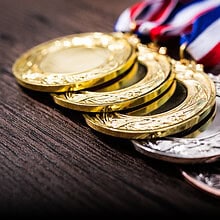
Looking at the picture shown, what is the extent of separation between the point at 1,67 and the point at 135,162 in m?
0.42

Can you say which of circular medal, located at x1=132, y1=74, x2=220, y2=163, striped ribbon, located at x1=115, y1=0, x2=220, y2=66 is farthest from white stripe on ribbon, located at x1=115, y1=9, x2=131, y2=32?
circular medal, located at x1=132, y1=74, x2=220, y2=163

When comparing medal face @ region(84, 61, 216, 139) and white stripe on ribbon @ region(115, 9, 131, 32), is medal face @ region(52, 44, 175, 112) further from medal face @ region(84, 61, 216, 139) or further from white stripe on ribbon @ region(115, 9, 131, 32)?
white stripe on ribbon @ region(115, 9, 131, 32)

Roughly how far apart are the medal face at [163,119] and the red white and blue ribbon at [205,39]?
145mm

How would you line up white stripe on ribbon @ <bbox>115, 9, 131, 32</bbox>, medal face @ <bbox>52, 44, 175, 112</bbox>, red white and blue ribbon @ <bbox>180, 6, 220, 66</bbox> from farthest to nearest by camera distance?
white stripe on ribbon @ <bbox>115, 9, 131, 32</bbox> < red white and blue ribbon @ <bbox>180, 6, 220, 66</bbox> < medal face @ <bbox>52, 44, 175, 112</bbox>

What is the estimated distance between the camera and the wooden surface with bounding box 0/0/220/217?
608mm

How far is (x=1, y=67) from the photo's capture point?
3.18 ft

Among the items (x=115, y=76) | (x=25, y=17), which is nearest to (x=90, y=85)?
(x=115, y=76)

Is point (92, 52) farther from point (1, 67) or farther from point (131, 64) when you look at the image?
point (1, 67)

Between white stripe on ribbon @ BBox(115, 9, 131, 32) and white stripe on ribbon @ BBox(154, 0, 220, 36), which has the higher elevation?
white stripe on ribbon @ BBox(154, 0, 220, 36)

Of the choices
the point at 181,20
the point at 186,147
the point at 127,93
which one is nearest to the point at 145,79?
the point at 127,93

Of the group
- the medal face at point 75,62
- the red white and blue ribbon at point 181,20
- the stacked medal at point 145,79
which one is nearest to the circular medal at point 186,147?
the stacked medal at point 145,79

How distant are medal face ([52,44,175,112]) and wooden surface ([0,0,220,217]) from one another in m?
0.04

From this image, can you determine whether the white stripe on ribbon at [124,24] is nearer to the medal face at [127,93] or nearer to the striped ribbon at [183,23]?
the striped ribbon at [183,23]

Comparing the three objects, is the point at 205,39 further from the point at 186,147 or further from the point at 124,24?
the point at 186,147
